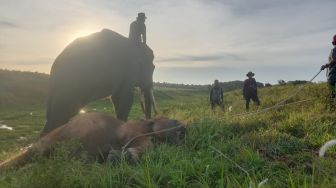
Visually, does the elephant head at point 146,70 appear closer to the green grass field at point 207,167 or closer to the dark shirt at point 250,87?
the green grass field at point 207,167

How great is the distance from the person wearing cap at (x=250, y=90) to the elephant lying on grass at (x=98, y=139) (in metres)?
13.2

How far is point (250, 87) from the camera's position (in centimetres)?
2052

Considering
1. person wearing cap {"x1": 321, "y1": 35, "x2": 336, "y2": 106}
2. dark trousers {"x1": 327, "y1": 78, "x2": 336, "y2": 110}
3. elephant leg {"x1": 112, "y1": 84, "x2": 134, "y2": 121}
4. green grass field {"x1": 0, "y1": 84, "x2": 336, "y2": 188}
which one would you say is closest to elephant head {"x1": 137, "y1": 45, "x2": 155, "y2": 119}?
elephant leg {"x1": 112, "y1": 84, "x2": 134, "y2": 121}

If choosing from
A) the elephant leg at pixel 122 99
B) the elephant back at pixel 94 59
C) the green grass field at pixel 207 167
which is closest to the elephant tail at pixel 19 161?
the green grass field at pixel 207 167

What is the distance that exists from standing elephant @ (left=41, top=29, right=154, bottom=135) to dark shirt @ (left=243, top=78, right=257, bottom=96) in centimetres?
977

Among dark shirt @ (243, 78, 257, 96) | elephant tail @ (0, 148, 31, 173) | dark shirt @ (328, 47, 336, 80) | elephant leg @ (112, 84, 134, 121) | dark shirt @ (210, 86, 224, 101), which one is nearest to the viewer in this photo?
elephant tail @ (0, 148, 31, 173)

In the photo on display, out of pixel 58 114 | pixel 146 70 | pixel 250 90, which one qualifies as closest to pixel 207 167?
pixel 58 114

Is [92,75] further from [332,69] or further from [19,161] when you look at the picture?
[332,69]

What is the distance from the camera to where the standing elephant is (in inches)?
375

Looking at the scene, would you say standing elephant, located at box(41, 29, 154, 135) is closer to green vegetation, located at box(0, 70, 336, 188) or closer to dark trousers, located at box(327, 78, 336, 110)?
green vegetation, located at box(0, 70, 336, 188)

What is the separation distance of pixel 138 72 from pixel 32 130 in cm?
1287

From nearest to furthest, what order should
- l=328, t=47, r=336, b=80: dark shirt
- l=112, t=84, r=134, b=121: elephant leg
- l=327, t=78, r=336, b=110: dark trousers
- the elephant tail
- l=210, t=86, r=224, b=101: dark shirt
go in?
the elephant tail
l=112, t=84, r=134, b=121: elephant leg
l=328, t=47, r=336, b=80: dark shirt
l=327, t=78, r=336, b=110: dark trousers
l=210, t=86, r=224, b=101: dark shirt

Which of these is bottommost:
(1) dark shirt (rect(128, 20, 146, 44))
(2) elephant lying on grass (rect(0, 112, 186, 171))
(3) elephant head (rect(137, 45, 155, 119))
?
(2) elephant lying on grass (rect(0, 112, 186, 171))

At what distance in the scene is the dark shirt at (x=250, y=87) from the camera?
66.9 feet
